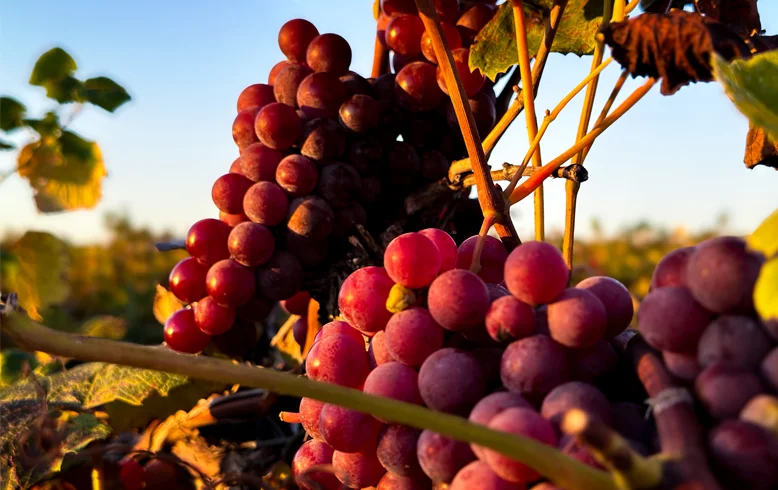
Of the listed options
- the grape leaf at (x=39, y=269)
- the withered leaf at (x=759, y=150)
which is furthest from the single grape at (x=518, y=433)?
the grape leaf at (x=39, y=269)

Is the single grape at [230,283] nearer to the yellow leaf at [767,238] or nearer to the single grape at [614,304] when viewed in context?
the single grape at [614,304]

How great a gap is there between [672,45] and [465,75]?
37cm

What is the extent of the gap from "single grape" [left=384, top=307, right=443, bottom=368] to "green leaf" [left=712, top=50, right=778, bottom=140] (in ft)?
0.83

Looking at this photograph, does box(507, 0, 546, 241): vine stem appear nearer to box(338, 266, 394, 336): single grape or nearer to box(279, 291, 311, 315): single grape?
box(338, 266, 394, 336): single grape

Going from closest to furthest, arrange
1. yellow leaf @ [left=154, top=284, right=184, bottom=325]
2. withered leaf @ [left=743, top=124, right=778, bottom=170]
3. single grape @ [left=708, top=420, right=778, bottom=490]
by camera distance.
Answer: single grape @ [left=708, top=420, right=778, bottom=490] < withered leaf @ [left=743, top=124, right=778, bottom=170] < yellow leaf @ [left=154, top=284, right=184, bottom=325]

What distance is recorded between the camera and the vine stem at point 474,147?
1.99 feet

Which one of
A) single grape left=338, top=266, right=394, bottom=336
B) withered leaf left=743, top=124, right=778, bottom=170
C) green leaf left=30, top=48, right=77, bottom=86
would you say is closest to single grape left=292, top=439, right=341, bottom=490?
single grape left=338, top=266, right=394, bottom=336

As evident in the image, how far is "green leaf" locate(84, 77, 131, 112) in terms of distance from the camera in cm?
93

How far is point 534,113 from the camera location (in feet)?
2.31

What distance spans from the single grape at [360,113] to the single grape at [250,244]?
0.17 metres

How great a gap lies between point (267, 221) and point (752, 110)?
1.88ft

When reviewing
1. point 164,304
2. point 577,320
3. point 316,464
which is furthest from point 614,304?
point 164,304

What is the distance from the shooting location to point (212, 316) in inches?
34.0

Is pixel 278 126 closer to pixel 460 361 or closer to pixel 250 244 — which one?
pixel 250 244
